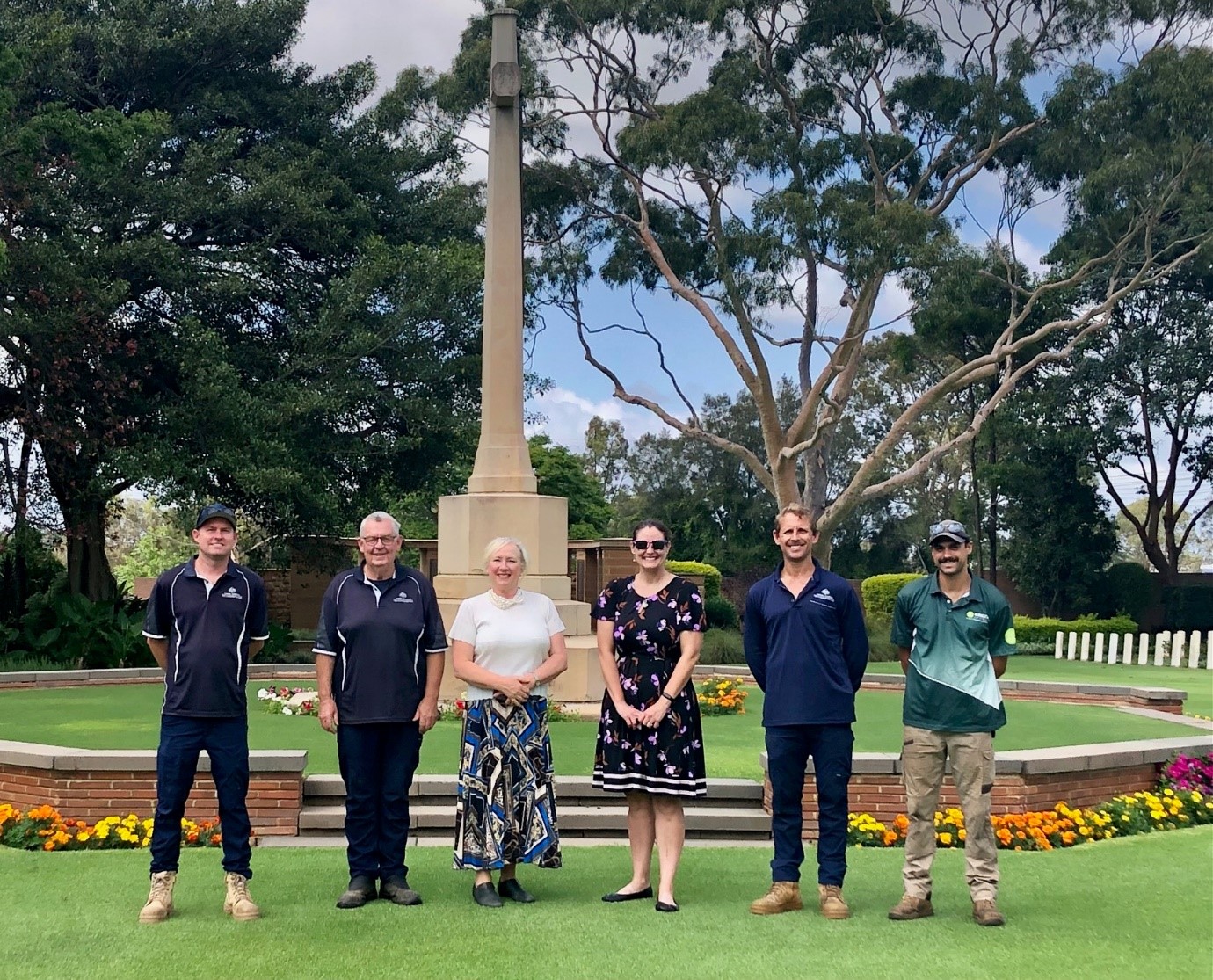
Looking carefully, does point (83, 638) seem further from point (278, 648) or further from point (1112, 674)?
point (1112, 674)

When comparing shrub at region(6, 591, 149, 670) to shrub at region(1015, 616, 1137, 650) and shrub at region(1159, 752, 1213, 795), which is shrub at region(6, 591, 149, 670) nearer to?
shrub at region(1159, 752, 1213, 795)

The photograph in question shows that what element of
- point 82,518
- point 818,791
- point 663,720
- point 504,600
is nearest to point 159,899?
point 504,600

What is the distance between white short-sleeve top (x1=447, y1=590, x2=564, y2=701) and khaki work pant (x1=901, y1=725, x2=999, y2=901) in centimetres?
166

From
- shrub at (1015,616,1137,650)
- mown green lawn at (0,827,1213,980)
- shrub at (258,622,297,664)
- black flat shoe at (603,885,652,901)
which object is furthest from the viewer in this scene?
shrub at (1015,616,1137,650)

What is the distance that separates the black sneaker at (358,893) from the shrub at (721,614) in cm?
2232

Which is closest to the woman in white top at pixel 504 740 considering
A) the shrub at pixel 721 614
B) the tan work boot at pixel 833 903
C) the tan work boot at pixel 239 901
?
the tan work boot at pixel 239 901

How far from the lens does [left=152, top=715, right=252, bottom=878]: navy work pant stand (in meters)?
5.38

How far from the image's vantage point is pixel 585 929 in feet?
16.9

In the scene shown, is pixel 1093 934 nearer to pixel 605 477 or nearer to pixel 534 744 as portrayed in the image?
pixel 534 744

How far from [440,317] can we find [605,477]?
32897mm

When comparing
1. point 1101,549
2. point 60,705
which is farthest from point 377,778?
point 1101,549

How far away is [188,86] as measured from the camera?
2388 cm

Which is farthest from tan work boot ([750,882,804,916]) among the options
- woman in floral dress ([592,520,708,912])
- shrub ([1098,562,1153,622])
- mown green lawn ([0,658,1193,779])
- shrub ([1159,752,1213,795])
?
shrub ([1098,562,1153,622])

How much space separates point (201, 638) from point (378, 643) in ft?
2.44
